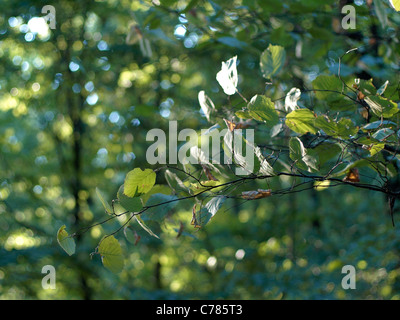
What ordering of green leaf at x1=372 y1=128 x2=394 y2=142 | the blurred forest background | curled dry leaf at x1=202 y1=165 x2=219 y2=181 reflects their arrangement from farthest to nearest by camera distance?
the blurred forest background, curled dry leaf at x1=202 y1=165 x2=219 y2=181, green leaf at x1=372 y1=128 x2=394 y2=142

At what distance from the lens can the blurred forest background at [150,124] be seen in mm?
1655

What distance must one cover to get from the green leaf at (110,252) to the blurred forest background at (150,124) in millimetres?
722

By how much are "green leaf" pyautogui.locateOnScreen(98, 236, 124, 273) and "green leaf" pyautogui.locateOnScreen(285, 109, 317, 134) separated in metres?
0.37

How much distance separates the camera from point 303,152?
61 cm

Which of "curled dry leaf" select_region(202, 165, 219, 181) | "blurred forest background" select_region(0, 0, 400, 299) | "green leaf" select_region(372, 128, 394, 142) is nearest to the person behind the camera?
"green leaf" select_region(372, 128, 394, 142)

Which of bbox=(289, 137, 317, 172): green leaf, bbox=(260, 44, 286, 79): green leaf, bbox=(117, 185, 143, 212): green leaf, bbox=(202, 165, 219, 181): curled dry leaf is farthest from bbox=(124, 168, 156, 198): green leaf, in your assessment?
bbox=(260, 44, 286, 79): green leaf

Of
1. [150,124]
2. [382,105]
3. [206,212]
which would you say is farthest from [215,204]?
[150,124]

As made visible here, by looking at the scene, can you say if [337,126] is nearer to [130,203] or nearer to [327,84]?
[327,84]

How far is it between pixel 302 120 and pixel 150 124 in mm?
2915

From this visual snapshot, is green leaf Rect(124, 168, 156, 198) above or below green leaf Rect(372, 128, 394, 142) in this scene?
below

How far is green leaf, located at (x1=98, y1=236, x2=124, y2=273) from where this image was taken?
0.68 metres

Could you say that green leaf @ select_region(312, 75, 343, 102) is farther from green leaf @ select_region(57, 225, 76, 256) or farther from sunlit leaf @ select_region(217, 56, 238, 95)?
green leaf @ select_region(57, 225, 76, 256)

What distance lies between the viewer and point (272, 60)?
832 millimetres

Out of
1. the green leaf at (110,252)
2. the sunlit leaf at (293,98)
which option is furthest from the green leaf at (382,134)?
the green leaf at (110,252)
